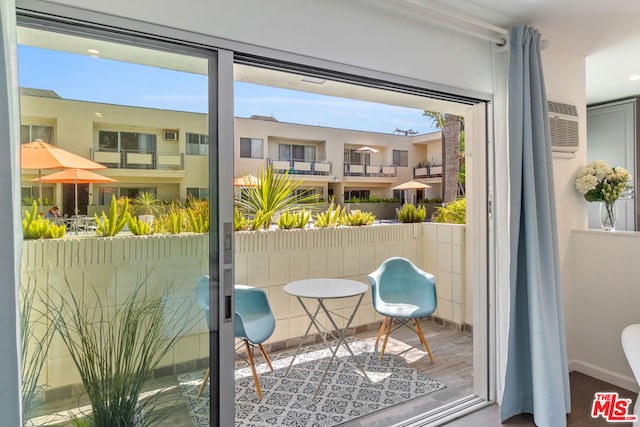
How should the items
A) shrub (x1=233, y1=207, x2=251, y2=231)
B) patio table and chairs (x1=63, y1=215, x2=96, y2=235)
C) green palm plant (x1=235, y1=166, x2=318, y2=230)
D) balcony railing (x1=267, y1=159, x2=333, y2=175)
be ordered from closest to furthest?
patio table and chairs (x1=63, y1=215, x2=96, y2=235) → shrub (x1=233, y1=207, x2=251, y2=231) → green palm plant (x1=235, y1=166, x2=318, y2=230) → balcony railing (x1=267, y1=159, x2=333, y2=175)

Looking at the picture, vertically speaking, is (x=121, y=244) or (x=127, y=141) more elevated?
(x=127, y=141)

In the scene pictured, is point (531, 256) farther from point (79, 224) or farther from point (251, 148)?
point (251, 148)

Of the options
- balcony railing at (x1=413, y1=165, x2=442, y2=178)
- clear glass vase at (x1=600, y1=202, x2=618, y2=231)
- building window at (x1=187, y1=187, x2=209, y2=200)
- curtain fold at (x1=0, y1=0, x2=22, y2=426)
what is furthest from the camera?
balcony railing at (x1=413, y1=165, x2=442, y2=178)

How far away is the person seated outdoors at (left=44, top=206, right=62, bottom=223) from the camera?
1.44m

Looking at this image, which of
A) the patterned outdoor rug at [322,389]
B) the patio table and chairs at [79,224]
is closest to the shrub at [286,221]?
the patterned outdoor rug at [322,389]

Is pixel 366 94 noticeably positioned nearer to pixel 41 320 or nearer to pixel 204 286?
pixel 204 286

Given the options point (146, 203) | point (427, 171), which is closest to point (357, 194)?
point (427, 171)

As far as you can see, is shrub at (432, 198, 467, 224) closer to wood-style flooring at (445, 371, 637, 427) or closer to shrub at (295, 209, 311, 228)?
shrub at (295, 209, 311, 228)

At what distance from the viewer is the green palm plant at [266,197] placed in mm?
3602

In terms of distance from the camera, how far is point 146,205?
1.64 metres

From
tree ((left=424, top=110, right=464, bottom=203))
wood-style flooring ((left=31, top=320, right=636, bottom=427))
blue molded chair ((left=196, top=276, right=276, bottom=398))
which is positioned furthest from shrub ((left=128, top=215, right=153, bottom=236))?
tree ((left=424, top=110, right=464, bottom=203))

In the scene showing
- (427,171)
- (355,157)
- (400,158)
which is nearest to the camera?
(355,157)

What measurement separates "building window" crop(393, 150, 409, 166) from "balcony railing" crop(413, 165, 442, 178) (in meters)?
0.47

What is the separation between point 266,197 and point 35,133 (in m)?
2.29
